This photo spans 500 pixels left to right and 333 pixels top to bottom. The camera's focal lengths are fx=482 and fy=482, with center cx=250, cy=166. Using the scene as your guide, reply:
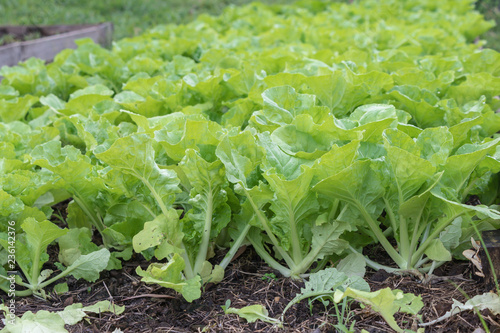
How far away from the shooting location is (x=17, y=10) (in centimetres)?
877

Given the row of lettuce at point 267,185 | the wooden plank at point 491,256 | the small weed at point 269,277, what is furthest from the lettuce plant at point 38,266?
the wooden plank at point 491,256

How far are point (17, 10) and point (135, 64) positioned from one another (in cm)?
659

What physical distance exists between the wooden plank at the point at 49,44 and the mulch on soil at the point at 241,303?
10.9ft

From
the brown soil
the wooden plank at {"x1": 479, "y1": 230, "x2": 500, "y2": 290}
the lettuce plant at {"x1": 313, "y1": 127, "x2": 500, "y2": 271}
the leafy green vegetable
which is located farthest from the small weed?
the wooden plank at {"x1": 479, "y1": 230, "x2": 500, "y2": 290}

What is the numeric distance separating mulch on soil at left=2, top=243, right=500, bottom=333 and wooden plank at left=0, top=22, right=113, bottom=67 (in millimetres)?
3313

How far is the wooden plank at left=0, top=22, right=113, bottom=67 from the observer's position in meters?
4.47

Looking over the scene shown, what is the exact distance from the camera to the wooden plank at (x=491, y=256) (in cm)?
158

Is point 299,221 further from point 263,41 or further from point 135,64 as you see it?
point 263,41

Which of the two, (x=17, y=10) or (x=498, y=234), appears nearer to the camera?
(x=498, y=234)

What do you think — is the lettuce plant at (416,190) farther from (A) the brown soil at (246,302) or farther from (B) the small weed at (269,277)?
(B) the small weed at (269,277)

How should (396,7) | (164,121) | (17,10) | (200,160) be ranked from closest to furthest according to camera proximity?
1. (200,160)
2. (164,121)
3. (396,7)
4. (17,10)

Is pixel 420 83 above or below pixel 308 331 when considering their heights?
above

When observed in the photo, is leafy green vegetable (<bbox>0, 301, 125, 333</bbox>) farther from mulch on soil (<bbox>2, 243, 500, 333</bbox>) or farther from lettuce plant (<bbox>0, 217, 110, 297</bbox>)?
lettuce plant (<bbox>0, 217, 110, 297</bbox>)

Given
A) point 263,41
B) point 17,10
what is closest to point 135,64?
point 263,41
